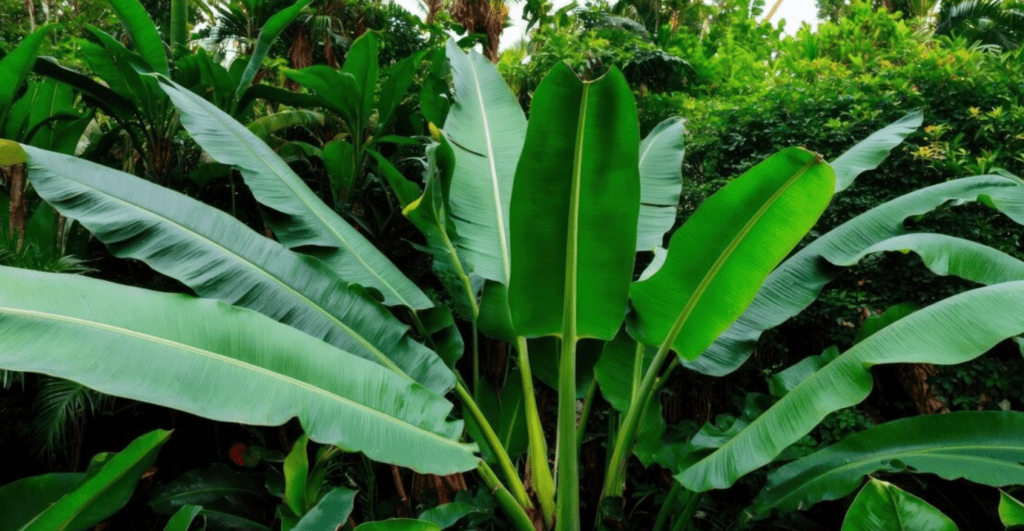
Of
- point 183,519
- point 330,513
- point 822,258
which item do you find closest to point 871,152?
point 822,258

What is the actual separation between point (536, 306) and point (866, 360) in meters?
0.88

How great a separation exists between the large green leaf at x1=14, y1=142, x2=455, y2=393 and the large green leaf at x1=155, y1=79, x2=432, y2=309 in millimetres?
172

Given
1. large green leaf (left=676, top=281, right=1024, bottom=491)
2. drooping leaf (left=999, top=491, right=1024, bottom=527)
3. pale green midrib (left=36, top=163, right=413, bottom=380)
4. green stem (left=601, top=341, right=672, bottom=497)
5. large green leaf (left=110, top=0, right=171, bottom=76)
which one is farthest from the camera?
large green leaf (left=110, top=0, right=171, bottom=76)

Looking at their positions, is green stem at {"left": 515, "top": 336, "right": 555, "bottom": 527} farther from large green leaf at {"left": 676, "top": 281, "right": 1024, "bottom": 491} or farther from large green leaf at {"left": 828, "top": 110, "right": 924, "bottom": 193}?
large green leaf at {"left": 828, "top": 110, "right": 924, "bottom": 193}

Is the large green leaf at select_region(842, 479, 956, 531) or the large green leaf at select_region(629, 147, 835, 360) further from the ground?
the large green leaf at select_region(629, 147, 835, 360)

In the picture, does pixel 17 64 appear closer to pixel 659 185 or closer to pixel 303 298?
pixel 303 298

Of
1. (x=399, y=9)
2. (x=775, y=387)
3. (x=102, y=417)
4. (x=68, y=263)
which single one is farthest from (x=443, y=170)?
(x=399, y=9)

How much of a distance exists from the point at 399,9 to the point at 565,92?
8.02 m

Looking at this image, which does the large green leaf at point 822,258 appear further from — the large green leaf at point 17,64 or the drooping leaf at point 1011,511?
the large green leaf at point 17,64

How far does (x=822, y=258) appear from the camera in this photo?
7.03 ft

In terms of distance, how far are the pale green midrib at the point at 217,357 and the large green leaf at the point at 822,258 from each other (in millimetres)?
989

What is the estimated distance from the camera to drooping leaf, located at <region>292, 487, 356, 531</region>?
154 centimetres

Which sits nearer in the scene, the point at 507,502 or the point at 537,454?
the point at 507,502

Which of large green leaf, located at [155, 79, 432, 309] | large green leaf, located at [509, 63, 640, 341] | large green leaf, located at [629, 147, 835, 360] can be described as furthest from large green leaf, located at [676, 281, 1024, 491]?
large green leaf, located at [155, 79, 432, 309]
